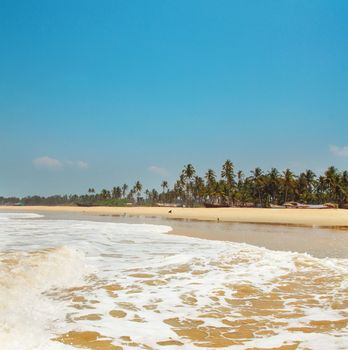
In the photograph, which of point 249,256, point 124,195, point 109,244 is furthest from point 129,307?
point 124,195

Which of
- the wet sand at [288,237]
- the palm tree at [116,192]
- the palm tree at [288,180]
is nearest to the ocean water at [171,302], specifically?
the wet sand at [288,237]

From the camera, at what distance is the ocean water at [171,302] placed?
4.92 metres

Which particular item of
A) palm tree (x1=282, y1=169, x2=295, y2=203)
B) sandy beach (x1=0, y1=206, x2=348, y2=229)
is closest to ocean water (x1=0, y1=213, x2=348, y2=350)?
sandy beach (x1=0, y1=206, x2=348, y2=229)

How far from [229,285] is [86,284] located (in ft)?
11.2

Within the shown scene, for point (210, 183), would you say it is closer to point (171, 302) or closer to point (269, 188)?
point (269, 188)

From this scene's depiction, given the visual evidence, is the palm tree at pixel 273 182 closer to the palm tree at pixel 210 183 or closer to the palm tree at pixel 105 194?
the palm tree at pixel 210 183

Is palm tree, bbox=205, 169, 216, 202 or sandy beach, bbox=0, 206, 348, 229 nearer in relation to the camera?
sandy beach, bbox=0, 206, 348, 229

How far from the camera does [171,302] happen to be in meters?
6.98

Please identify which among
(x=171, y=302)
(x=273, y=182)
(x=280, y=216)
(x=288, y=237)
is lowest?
(x=280, y=216)

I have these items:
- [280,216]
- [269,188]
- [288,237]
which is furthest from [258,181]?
[288,237]

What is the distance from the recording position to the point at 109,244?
16.3 metres

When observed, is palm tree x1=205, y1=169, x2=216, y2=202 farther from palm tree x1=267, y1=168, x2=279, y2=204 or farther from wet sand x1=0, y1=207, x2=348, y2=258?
Result: wet sand x1=0, y1=207, x2=348, y2=258

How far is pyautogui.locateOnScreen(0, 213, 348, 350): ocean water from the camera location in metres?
4.92

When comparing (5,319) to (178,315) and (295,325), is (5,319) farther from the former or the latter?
(295,325)
